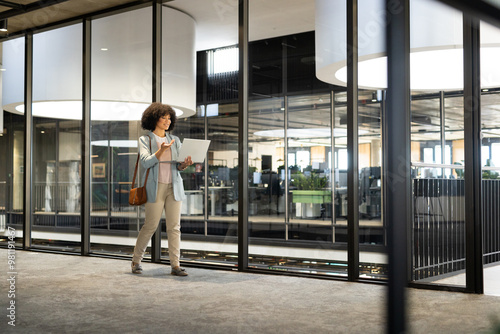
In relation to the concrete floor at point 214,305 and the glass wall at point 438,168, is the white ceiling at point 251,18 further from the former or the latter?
the concrete floor at point 214,305

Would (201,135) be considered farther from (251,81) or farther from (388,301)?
(388,301)

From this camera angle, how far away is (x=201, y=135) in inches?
243

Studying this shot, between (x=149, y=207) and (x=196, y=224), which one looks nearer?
(x=149, y=207)

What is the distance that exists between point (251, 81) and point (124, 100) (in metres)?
1.98

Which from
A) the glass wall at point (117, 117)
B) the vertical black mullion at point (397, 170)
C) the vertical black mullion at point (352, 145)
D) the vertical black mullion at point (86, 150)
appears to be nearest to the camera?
the vertical black mullion at point (397, 170)

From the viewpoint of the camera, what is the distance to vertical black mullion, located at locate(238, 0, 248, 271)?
601 cm

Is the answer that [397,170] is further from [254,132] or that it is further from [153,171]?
[254,132]

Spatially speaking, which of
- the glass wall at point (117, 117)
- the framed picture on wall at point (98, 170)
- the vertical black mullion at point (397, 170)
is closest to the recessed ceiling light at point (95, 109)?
the glass wall at point (117, 117)

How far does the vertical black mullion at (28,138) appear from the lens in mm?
8312

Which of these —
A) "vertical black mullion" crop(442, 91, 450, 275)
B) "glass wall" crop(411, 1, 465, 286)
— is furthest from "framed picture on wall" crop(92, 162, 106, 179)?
"vertical black mullion" crop(442, 91, 450, 275)

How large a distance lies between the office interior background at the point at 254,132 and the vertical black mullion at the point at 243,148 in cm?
3

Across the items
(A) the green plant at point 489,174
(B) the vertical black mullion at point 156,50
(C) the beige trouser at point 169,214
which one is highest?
(B) the vertical black mullion at point 156,50

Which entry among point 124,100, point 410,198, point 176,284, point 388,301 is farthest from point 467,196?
point 124,100

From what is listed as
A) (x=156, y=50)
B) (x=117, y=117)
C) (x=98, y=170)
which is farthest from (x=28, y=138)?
(x=156, y=50)
